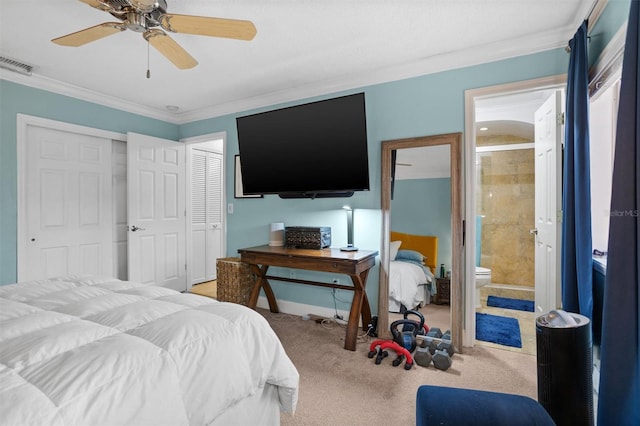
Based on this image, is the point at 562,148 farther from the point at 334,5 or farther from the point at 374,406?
the point at 374,406

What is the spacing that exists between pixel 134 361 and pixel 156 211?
3.47 m

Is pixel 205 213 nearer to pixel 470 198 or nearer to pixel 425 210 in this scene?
pixel 425 210

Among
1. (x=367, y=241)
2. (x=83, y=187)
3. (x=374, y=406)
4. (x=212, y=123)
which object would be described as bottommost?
(x=374, y=406)

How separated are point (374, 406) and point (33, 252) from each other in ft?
11.1

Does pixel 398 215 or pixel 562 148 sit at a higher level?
pixel 562 148

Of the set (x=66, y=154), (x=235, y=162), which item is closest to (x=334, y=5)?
(x=235, y=162)

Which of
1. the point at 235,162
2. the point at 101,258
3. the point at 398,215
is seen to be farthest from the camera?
the point at 235,162

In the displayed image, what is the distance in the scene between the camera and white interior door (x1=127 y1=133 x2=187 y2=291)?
12.6ft

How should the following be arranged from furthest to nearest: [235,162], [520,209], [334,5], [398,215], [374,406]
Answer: [520,209]
[235,162]
[398,215]
[334,5]
[374,406]

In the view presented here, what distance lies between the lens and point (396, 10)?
215 cm

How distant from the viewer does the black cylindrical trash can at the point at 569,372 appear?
1509 millimetres

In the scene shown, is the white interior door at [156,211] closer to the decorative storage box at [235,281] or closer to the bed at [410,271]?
the decorative storage box at [235,281]

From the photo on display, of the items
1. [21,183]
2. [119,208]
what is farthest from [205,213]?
[21,183]

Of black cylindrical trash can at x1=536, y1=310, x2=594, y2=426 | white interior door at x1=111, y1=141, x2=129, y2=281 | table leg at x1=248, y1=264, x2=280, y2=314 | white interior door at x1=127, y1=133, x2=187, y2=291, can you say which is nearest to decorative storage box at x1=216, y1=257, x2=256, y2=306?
table leg at x1=248, y1=264, x2=280, y2=314
